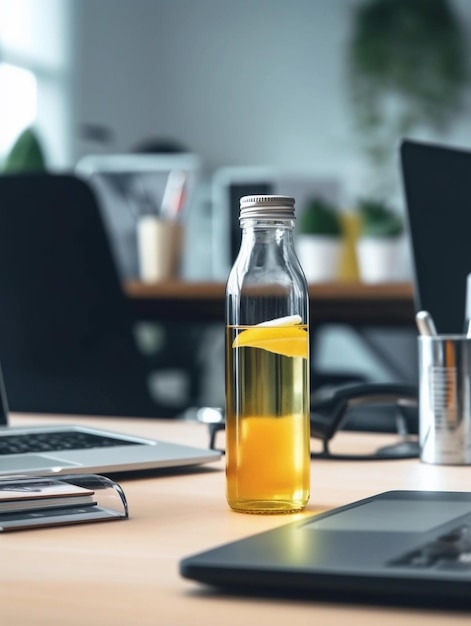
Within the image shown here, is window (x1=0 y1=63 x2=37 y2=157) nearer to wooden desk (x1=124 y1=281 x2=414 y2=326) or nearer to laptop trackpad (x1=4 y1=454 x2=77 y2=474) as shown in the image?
wooden desk (x1=124 y1=281 x2=414 y2=326)

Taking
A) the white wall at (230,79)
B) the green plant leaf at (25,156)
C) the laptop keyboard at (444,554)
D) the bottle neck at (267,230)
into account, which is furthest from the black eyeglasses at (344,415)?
the white wall at (230,79)

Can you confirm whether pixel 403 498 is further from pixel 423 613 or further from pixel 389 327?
pixel 389 327

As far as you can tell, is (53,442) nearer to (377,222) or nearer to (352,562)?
(352,562)

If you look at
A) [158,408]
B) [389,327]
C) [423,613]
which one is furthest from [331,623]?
[389,327]

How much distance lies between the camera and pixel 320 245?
2678mm

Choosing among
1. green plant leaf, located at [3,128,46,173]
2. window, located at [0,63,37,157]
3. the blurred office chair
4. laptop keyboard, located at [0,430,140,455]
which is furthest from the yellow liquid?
window, located at [0,63,37,157]

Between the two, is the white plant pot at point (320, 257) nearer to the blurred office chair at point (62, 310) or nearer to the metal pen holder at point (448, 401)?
the blurred office chair at point (62, 310)

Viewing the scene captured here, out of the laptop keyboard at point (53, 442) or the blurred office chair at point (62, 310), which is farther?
the blurred office chair at point (62, 310)

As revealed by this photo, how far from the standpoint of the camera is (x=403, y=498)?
67 centimetres

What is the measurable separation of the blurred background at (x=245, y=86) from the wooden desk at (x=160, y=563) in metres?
5.17

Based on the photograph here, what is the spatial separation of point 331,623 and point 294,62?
7006mm

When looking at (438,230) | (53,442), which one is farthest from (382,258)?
(53,442)

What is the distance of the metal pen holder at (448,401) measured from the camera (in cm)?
92

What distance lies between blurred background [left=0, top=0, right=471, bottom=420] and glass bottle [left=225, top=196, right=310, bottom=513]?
17.3 feet
